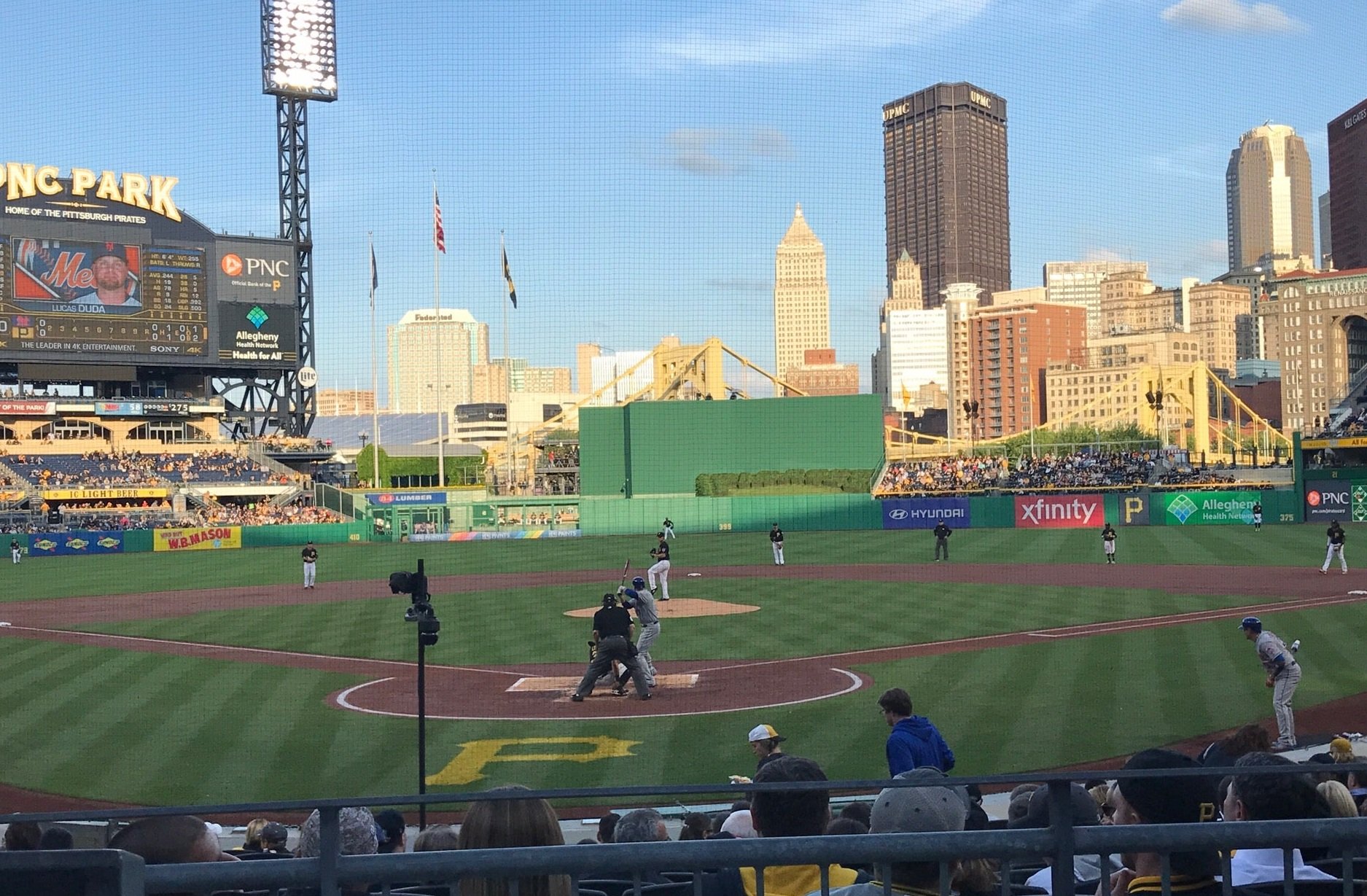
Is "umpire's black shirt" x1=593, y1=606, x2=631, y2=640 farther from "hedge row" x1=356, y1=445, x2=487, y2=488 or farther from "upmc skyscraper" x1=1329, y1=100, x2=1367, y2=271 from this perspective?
"upmc skyscraper" x1=1329, y1=100, x2=1367, y2=271

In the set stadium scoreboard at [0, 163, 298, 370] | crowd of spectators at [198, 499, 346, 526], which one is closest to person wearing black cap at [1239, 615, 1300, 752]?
crowd of spectators at [198, 499, 346, 526]

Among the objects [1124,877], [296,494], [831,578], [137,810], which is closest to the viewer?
[137,810]

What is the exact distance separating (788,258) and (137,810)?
569 ft

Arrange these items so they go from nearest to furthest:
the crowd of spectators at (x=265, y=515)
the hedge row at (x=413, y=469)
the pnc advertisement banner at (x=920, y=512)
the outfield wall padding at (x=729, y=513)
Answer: the pnc advertisement banner at (x=920, y=512), the outfield wall padding at (x=729, y=513), the crowd of spectators at (x=265, y=515), the hedge row at (x=413, y=469)

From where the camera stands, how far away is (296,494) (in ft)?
239

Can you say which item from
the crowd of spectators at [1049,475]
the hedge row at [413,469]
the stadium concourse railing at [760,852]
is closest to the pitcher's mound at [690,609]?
the stadium concourse railing at [760,852]

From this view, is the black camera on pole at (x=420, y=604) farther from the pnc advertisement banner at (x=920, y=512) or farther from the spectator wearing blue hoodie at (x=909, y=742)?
the pnc advertisement banner at (x=920, y=512)

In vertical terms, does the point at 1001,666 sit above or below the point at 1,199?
below

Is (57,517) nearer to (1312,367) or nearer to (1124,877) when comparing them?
(1124,877)

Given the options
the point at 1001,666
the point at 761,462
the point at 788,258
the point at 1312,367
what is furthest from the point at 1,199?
the point at 1312,367

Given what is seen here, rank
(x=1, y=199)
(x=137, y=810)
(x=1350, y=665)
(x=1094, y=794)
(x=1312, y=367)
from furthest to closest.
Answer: (x=1312, y=367) < (x=1, y=199) < (x=1350, y=665) < (x=1094, y=794) < (x=137, y=810)

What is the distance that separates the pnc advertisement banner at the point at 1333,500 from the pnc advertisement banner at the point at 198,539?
46.3 metres

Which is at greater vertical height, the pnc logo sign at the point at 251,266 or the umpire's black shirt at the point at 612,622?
the pnc logo sign at the point at 251,266

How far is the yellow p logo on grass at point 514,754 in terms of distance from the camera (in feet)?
43.0
